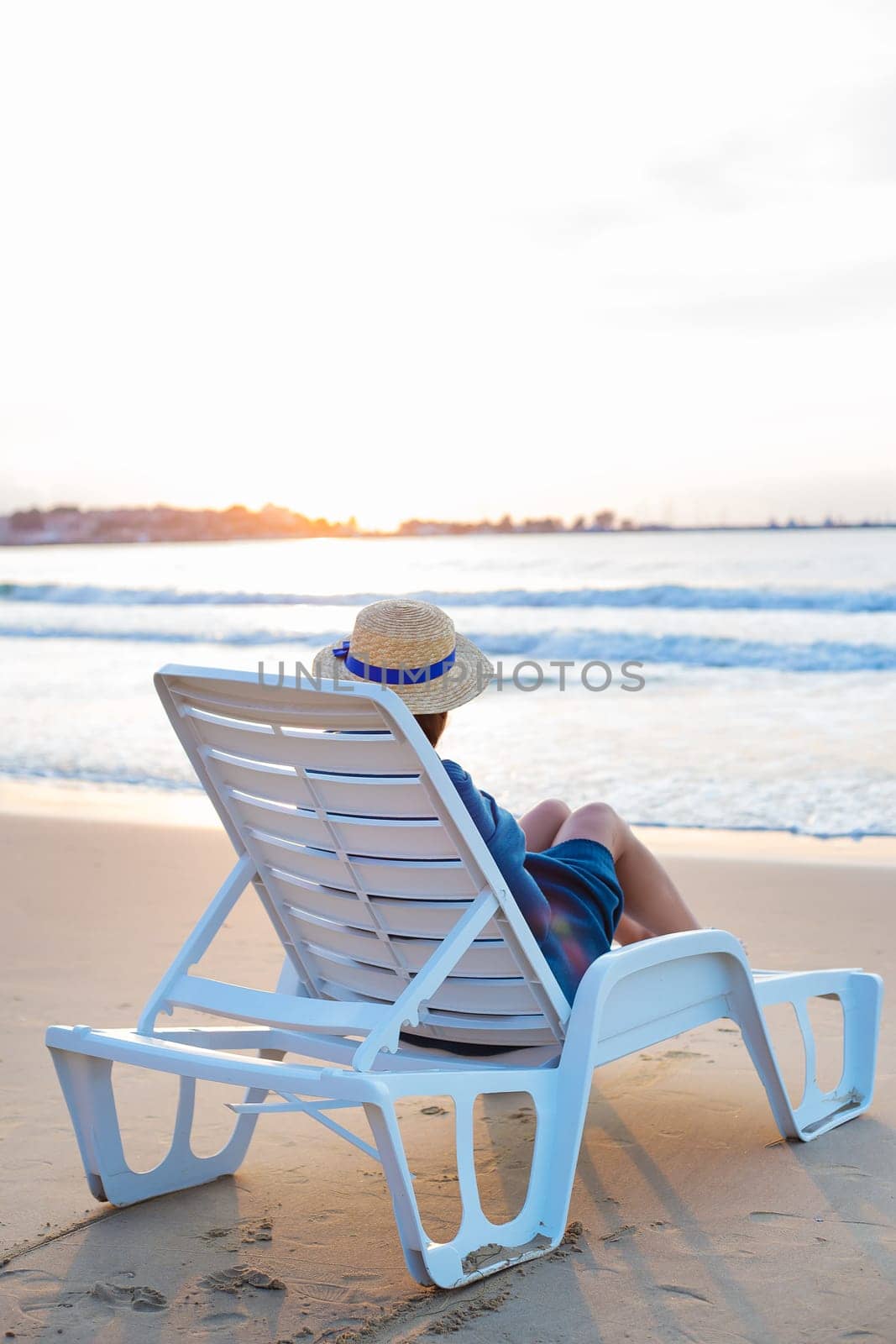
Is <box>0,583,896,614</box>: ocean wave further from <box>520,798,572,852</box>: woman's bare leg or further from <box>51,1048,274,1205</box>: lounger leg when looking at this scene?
<box>51,1048,274,1205</box>: lounger leg

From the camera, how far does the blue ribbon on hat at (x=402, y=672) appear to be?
8.65 ft

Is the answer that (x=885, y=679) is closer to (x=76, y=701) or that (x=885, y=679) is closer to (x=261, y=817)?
(x=76, y=701)

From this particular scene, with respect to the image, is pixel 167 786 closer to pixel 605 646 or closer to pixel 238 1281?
pixel 238 1281

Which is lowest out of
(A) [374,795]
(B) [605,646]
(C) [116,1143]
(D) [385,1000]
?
(B) [605,646]

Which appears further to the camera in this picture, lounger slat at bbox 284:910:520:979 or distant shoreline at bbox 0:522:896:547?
distant shoreline at bbox 0:522:896:547

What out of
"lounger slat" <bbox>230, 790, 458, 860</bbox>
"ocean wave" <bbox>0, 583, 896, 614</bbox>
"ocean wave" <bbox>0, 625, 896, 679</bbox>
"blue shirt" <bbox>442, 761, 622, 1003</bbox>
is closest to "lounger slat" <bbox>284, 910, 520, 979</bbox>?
"blue shirt" <bbox>442, 761, 622, 1003</bbox>

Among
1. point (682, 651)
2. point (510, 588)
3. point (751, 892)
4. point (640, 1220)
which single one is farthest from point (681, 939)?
point (510, 588)

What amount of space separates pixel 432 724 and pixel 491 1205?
3.88 feet

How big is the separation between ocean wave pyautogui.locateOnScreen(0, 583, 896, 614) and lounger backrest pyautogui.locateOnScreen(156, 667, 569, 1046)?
21.2m

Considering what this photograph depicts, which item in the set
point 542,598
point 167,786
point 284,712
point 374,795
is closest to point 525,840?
point 374,795

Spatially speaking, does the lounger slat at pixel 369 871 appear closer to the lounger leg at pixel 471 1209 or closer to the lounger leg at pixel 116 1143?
the lounger leg at pixel 471 1209

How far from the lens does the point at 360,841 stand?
8.56ft

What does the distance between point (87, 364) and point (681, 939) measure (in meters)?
22.1

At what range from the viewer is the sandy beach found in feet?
7.62
